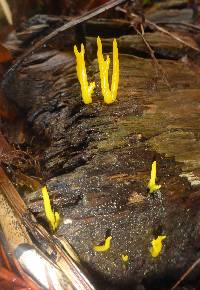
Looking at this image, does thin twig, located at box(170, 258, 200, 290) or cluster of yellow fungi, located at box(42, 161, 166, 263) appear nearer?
cluster of yellow fungi, located at box(42, 161, 166, 263)

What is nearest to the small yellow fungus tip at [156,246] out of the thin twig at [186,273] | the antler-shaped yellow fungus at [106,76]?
the thin twig at [186,273]

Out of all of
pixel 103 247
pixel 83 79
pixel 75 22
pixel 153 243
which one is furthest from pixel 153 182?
pixel 75 22

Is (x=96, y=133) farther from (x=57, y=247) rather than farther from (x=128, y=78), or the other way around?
(x=57, y=247)

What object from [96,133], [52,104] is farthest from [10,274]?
[52,104]

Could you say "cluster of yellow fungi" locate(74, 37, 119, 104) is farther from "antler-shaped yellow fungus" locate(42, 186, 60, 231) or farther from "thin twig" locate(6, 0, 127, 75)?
"antler-shaped yellow fungus" locate(42, 186, 60, 231)

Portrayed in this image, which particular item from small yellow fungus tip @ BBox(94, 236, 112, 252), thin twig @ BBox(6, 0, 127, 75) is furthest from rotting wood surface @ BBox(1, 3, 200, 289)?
thin twig @ BBox(6, 0, 127, 75)

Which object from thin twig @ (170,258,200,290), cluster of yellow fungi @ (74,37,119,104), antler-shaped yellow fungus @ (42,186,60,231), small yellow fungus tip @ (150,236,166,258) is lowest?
thin twig @ (170,258,200,290)

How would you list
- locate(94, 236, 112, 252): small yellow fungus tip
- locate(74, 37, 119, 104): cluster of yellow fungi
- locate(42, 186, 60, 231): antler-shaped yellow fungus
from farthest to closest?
1. locate(74, 37, 119, 104): cluster of yellow fungi
2. locate(94, 236, 112, 252): small yellow fungus tip
3. locate(42, 186, 60, 231): antler-shaped yellow fungus

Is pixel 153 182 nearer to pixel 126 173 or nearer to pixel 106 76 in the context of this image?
pixel 126 173
